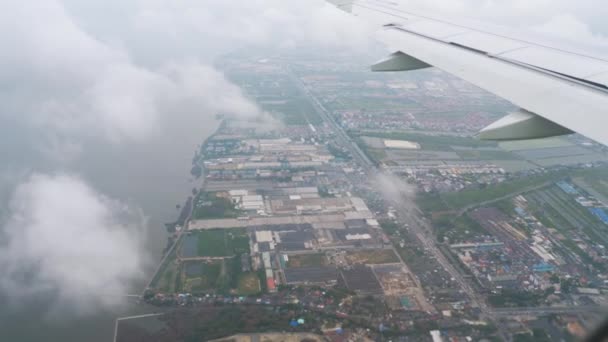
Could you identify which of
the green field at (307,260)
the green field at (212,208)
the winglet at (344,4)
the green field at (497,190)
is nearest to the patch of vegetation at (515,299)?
the green field at (307,260)

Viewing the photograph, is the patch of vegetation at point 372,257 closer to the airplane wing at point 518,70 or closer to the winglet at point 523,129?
the airplane wing at point 518,70

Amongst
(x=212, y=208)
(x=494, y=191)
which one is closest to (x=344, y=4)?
(x=212, y=208)

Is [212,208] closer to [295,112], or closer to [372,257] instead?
[372,257]

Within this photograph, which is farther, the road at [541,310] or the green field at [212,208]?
the green field at [212,208]

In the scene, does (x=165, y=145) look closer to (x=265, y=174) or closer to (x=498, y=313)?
(x=265, y=174)

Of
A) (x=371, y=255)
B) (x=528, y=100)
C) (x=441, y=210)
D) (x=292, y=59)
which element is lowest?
(x=371, y=255)

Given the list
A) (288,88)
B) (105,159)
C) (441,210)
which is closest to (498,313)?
(441,210)

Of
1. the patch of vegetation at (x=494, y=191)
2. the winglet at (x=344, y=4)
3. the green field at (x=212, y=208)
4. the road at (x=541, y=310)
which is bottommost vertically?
the road at (x=541, y=310)
